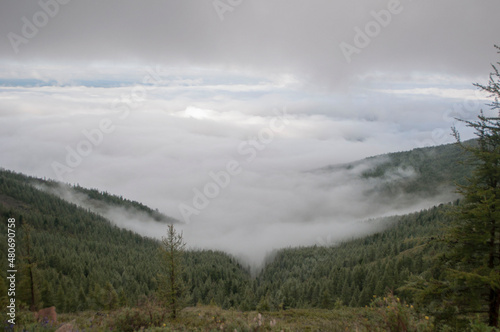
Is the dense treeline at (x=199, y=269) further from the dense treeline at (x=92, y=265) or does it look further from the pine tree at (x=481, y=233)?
the pine tree at (x=481, y=233)

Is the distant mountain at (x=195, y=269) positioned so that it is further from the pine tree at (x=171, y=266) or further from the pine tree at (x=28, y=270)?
the pine tree at (x=171, y=266)

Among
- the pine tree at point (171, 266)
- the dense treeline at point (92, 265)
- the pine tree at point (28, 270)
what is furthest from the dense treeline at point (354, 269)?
the pine tree at point (28, 270)

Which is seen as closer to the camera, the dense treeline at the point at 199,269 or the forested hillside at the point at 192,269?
the forested hillside at the point at 192,269

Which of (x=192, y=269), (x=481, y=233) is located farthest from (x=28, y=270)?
(x=192, y=269)

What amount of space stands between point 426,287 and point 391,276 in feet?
240

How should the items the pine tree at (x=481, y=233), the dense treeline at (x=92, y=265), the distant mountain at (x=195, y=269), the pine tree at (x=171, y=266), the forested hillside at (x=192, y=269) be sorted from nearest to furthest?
the pine tree at (x=481, y=233) → the pine tree at (x=171, y=266) → the forested hillside at (x=192, y=269) → the distant mountain at (x=195, y=269) → the dense treeline at (x=92, y=265)

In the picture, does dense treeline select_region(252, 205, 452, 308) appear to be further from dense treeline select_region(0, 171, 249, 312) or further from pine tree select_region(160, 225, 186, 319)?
dense treeline select_region(0, 171, 249, 312)

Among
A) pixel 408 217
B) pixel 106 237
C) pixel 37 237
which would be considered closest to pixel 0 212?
pixel 37 237

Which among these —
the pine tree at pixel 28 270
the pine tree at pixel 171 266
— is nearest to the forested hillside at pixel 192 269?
the pine tree at pixel 28 270

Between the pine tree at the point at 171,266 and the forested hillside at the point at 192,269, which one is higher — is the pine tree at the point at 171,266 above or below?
above

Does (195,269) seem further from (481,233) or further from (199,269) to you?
(481,233)

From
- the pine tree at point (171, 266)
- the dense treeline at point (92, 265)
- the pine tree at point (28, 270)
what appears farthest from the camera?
the dense treeline at point (92, 265)

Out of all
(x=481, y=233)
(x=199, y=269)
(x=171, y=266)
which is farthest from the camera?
(x=199, y=269)

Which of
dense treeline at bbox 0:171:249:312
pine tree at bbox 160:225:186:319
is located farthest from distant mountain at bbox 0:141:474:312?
pine tree at bbox 160:225:186:319
